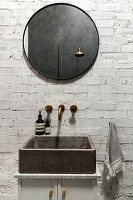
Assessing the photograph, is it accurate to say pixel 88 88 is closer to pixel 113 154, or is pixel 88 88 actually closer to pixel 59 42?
pixel 59 42

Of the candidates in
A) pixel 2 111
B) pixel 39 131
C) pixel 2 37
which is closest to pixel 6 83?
pixel 2 111

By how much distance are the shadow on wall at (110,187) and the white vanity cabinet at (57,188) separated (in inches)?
20.7

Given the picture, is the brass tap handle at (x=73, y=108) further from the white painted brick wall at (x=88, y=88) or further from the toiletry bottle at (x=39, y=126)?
the toiletry bottle at (x=39, y=126)

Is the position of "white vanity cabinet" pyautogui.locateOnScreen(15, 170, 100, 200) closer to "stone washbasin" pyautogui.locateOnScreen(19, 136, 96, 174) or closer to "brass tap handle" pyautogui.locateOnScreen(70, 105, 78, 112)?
"stone washbasin" pyautogui.locateOnScreen(19, 136, 96, 174)

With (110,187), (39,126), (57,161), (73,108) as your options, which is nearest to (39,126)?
(39,126)

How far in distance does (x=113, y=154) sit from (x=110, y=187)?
361 millimetres

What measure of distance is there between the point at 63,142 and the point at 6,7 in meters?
1.34

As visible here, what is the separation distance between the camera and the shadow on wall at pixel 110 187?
5.15 feet

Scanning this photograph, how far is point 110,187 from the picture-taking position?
5.16ft

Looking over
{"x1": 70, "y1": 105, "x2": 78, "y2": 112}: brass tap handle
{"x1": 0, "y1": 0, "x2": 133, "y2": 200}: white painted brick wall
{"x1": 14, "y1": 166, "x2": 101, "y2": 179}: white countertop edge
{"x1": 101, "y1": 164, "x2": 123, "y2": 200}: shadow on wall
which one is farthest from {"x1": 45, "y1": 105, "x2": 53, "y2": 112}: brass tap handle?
{"x1": 101, "y1": 164, "x2": 123, "y2": 200}: shadow on wall

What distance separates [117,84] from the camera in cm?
157

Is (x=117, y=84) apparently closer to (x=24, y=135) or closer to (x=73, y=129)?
(x=73, y=129)

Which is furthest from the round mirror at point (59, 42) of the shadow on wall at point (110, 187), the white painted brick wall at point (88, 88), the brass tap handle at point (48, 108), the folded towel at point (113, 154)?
the shadow on wall at point (110, 187)

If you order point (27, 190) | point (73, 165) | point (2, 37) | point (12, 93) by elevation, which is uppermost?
point (2, 37)
